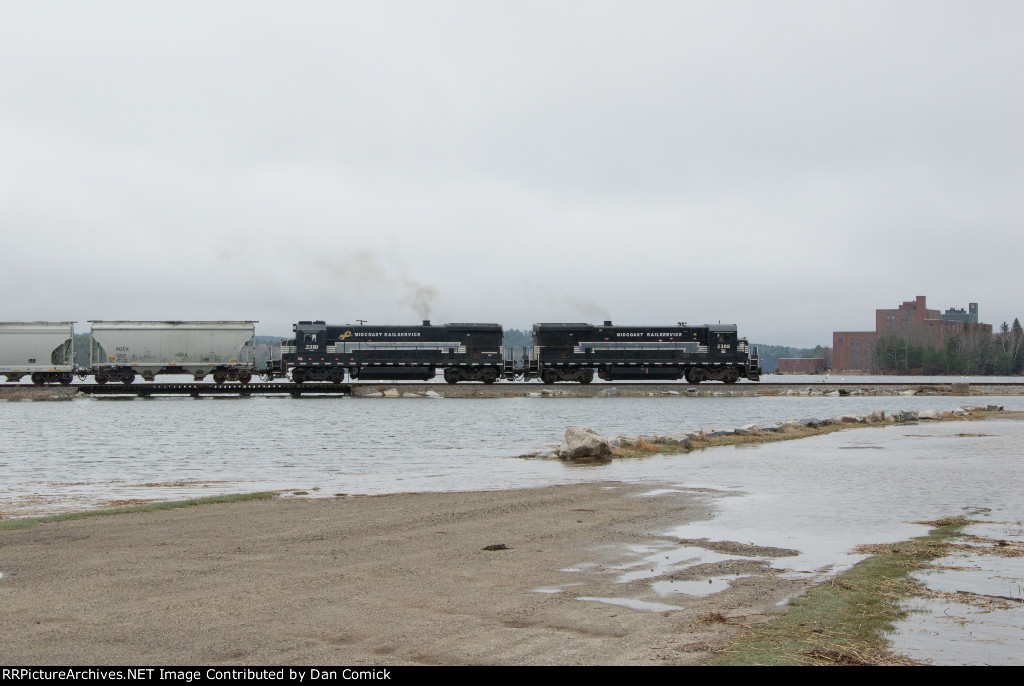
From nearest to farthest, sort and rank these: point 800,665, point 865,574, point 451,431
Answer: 1. point 800,665
2. point 865,574
3. point 451,431

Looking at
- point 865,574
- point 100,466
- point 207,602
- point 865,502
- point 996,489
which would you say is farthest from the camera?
point 100,466

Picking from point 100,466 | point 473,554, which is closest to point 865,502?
point 473,554

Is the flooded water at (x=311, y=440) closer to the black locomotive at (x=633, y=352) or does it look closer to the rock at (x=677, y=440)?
the black locomotive at (x=633, y=352)

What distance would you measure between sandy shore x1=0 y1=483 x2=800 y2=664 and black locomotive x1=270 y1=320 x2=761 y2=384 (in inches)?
2208

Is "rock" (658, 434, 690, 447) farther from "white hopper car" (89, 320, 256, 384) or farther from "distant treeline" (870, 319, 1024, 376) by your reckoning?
"distant treeline" (870, 319, 1024, 376)

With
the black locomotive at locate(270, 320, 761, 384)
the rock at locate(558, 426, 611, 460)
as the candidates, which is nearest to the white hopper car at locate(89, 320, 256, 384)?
the black locomotive at locate(270, 320, 761, 384)

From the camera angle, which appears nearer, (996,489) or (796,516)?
(796,516)

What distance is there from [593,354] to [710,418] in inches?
912

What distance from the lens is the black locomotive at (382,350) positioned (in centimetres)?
7044

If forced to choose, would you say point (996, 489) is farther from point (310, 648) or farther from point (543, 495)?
point (310, 648)

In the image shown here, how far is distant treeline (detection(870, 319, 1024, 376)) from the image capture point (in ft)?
591

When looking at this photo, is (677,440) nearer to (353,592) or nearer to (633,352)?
(353,592)

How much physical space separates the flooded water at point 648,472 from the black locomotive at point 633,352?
20292mm

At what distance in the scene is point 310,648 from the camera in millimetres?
6953
